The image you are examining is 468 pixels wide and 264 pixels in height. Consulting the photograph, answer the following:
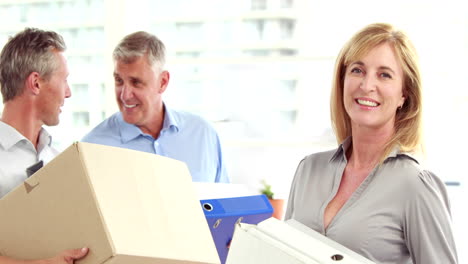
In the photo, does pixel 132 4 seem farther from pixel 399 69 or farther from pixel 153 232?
pixel 153 232

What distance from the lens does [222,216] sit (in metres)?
1.55

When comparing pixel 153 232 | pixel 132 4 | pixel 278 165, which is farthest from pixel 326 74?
pixel 153 232

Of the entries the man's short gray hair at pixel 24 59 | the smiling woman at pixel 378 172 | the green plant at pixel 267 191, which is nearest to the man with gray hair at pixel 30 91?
the man's short gray hair at pixel 24 59

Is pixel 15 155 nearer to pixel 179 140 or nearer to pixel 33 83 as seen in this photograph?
pixel 33 83

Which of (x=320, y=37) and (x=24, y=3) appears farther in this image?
(x=24, y=3)

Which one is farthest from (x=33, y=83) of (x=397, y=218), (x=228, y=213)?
(x=397, y=218)

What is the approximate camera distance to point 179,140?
251cm

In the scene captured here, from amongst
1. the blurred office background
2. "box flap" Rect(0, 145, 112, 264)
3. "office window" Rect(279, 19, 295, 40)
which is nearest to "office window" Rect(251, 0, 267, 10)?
the blurred office background

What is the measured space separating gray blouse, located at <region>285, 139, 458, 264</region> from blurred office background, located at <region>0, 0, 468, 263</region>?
1.90 meters

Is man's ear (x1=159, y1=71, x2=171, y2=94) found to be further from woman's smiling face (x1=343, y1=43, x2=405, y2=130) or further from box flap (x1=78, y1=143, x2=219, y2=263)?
box flap (x1=78, y1=143, x2=219, y2=263)

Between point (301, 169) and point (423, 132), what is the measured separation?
37 cm

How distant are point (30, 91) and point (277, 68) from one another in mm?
1879

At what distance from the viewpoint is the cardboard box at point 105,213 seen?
3.55 ft

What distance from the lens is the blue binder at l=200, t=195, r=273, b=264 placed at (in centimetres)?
155
